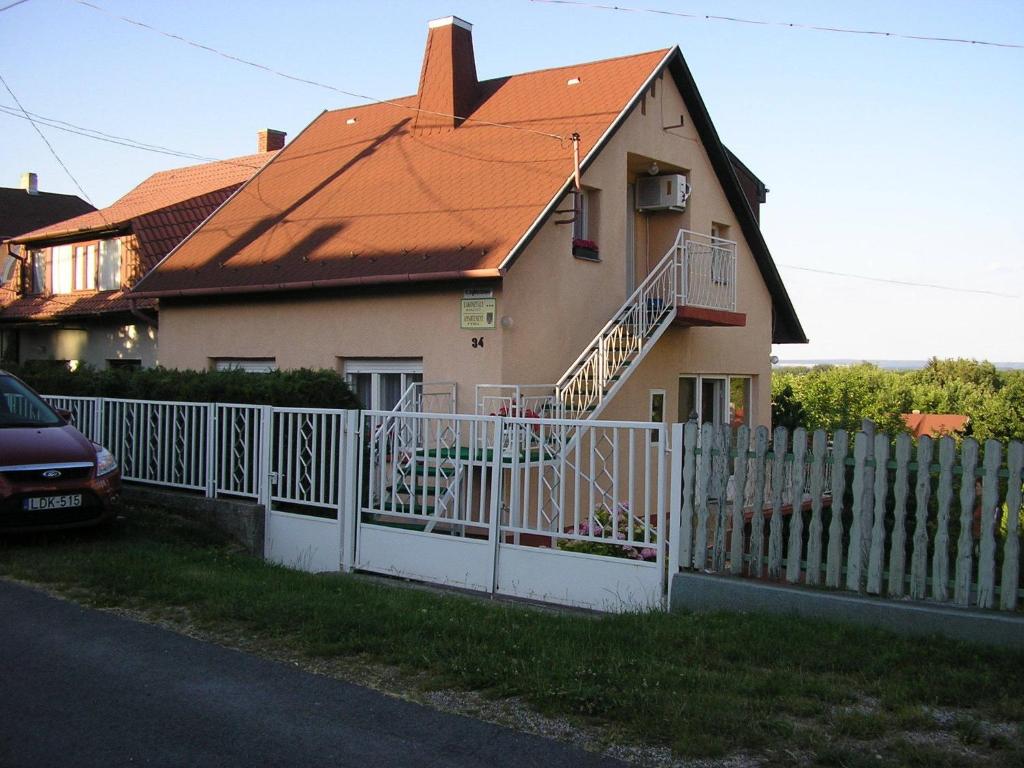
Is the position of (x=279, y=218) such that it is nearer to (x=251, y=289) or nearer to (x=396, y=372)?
(x=251, y=289)

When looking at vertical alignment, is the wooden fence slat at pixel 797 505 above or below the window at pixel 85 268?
below

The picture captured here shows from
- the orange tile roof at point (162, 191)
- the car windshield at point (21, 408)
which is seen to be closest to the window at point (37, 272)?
the orange tile roof at point (162, 191)

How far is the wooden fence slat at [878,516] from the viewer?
7.48 metres

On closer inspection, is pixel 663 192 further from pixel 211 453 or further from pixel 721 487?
pixel 721 487

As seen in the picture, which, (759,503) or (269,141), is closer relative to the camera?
(759,503)

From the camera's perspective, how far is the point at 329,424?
36.9 ft

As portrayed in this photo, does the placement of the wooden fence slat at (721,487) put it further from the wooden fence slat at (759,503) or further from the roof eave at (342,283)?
the roof eave at (342,283)

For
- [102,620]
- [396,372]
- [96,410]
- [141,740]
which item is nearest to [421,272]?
[396,372]

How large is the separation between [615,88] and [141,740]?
13951 millimetres

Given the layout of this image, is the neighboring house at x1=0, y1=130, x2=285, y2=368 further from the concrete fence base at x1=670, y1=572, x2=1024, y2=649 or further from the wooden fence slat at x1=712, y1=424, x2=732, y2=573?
the concrete fence base at x1=670, y1=572, x2=1024, y2=649

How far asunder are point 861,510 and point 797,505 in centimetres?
50

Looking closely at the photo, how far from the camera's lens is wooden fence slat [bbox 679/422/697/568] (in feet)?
27.7

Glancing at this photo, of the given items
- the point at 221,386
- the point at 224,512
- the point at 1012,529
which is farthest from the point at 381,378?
the point at 1012,529

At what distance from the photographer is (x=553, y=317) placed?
50.8 feet
